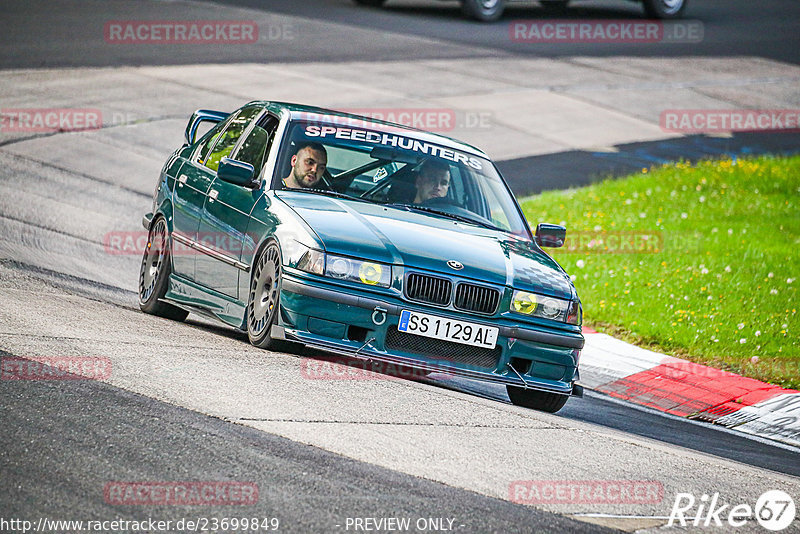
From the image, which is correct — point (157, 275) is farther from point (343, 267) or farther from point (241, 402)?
point (241, 402)

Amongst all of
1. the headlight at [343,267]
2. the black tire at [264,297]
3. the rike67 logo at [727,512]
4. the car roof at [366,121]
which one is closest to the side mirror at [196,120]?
the car roof at [366,121]

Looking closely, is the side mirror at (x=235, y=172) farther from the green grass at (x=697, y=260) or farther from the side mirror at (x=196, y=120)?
the green grass at (x=697, y=260)

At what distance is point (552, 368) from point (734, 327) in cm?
400

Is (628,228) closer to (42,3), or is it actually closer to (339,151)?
(339,151)

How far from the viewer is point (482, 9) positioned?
93.4 ft

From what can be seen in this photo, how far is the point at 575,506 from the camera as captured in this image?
17.7ft

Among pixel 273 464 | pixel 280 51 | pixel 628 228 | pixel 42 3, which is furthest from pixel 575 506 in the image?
pixel 42 3

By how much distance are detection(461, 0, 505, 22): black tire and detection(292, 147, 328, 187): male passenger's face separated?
20756 millimetres

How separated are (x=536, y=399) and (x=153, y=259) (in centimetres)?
330

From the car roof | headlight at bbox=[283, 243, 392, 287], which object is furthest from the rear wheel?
the car roof

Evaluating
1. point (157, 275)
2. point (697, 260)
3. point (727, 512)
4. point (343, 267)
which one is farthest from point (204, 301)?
point (697, 260)

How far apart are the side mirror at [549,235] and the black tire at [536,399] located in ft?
4.03

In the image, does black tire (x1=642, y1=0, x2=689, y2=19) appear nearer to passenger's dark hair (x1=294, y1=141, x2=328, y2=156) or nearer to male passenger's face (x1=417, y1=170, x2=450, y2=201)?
male passenger's face (x1=417, y1=170, x2=450, y2=201)

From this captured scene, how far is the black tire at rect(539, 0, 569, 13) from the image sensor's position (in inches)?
1231
